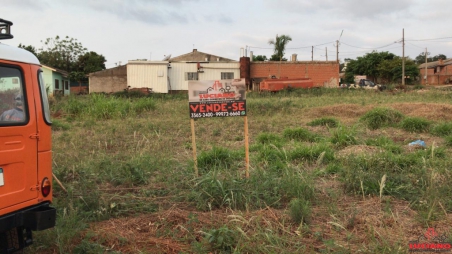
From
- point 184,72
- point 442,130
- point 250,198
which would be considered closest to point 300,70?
point 184,72

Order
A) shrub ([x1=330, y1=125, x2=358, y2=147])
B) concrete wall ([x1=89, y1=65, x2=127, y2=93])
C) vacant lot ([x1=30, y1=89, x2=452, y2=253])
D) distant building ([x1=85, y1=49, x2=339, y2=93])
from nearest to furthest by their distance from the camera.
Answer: vacant lot ([x1=30, y1=89, x2=452, y2=253]), shrub ([x1=330, y1=125, x2=358, y2=147]), distant building ([x1=85, y1=49, x2=339, y2=93]), concrete wall ([x1=89, y1=65, x2=127, y2=93])

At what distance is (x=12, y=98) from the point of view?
3.30 metres

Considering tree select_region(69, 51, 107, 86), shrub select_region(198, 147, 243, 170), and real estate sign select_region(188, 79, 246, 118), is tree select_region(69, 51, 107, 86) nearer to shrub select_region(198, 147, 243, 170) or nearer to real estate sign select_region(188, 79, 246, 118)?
shrub select_region(198, 147, 243, 170)

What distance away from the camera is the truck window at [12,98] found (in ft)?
10.5

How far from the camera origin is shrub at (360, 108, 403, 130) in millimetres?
10762

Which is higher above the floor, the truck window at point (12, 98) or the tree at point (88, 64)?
the tree at point (88, 64)

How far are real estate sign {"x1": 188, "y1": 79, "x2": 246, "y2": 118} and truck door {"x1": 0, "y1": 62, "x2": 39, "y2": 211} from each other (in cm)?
259

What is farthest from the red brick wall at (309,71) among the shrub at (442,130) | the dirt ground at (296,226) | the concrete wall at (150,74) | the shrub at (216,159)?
the dirt ground at (296,226)

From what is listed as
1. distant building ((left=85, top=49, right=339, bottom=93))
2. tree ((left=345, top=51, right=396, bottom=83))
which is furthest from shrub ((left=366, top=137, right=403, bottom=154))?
tree ((left=345, top=51, right=396, bottom=83))

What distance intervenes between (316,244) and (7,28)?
3743 millimetres

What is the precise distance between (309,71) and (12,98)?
3404 centimetres

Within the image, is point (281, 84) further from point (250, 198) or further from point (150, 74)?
point (250, 198)

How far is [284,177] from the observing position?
523 centimetres

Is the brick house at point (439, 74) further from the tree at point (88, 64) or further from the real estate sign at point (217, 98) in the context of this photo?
the real estate sign at point (217, 98)
